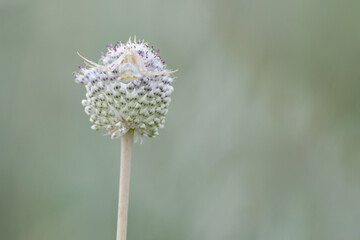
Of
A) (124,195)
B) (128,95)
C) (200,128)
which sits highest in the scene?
(200,128)

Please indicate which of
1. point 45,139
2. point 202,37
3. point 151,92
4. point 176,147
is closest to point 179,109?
point 176,147

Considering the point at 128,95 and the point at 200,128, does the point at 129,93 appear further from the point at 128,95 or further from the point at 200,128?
the point at 200,128

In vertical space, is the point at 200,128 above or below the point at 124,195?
above

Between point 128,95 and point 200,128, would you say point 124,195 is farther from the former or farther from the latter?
point 200,128

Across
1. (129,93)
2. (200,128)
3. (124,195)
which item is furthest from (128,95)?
(200,128)

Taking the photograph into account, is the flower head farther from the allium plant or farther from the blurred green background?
the blurred green background

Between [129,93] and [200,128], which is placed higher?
[200,128]

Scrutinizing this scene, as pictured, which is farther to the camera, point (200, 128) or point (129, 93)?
point (200, 128)
